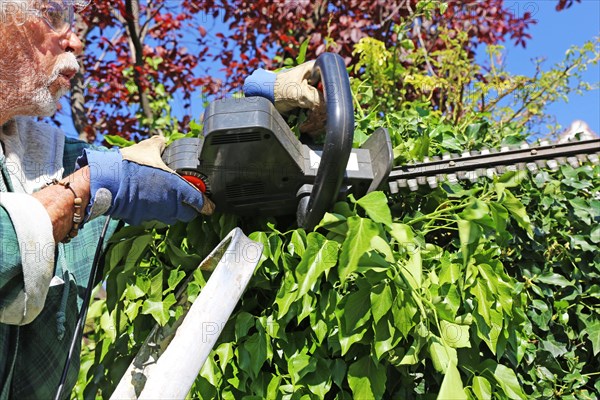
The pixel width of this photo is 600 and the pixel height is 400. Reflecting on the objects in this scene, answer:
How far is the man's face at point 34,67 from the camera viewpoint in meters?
1.43

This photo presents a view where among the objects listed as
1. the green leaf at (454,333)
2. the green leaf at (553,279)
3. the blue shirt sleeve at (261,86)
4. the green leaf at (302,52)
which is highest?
the green leaf at (302,52)

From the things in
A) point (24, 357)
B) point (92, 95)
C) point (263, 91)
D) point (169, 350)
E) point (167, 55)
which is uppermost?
point (167, 55)

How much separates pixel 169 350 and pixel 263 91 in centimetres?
61

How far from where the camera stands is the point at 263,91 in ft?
4.93

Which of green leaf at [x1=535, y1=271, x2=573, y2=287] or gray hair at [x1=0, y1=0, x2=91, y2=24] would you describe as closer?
gray hair at [x1=0, y1=0, x2=91, y2=24]

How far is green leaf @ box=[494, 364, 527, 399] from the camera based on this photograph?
1.37m

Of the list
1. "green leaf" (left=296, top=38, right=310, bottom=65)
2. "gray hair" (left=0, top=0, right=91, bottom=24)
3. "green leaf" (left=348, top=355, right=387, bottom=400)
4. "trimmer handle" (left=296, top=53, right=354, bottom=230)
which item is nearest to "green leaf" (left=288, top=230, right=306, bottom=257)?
"trimmer handle" (left=296, top=53, right=354, bottom=230)

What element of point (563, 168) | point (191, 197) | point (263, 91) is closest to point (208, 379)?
point (191, 197)

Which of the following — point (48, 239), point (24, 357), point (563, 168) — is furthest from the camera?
point (563, 168)

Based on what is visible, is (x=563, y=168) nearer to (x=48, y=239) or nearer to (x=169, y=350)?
(x=169, y=350)

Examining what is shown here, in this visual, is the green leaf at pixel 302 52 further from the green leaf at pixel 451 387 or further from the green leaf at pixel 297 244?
the green leaf at pixel 451 387

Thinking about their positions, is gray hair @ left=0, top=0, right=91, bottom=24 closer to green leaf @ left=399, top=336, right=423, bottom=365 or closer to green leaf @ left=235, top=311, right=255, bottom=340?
green leaf @ left=235, top=311, right=255, bottom=340

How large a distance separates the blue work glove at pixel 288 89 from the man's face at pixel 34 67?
0.43 metres

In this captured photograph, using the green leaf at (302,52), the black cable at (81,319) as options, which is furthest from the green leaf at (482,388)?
the green leaf at (302,52)
